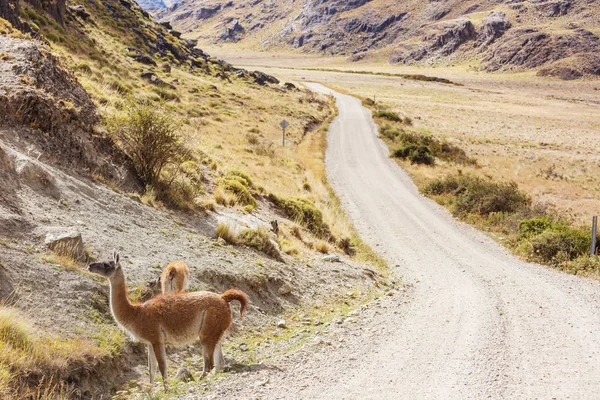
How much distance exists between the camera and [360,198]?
2723 centimetres

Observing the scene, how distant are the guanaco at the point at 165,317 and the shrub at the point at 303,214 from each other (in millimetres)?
11283

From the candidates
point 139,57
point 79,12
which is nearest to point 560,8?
point 139,57

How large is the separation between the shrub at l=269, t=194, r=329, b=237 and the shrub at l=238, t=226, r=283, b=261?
16.0ft

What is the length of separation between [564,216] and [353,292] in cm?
1547

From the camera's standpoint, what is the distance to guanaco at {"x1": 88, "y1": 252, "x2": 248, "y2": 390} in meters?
6.10

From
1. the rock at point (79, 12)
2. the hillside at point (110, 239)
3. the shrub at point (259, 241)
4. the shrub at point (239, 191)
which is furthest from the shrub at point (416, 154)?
the rock at point (79, 12)

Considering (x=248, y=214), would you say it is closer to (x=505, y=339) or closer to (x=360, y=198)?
(x=505, y=339)

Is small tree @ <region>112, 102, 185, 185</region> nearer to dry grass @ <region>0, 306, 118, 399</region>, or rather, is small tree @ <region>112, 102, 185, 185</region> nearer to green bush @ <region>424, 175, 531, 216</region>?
dry grass @ <region>0, 306, 118, 399</region>

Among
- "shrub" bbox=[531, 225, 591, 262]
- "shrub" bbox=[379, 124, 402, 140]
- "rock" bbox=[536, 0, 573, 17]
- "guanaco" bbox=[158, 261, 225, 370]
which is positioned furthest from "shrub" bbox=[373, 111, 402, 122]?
"rock" bbox=[536, 0, 573, 17]

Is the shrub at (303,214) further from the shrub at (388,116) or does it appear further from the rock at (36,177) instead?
the shrub at (388,116)

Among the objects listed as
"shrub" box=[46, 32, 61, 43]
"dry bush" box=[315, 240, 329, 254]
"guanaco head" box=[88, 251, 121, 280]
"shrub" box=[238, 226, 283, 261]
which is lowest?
"dry bush" box=[315, 240, 329, 254]

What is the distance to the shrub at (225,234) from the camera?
12.3 meters

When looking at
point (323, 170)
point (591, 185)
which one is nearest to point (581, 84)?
point (591, 185)

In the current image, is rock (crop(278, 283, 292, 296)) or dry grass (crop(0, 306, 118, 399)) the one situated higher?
dry grass (crop(0, 306, 118, 399))
